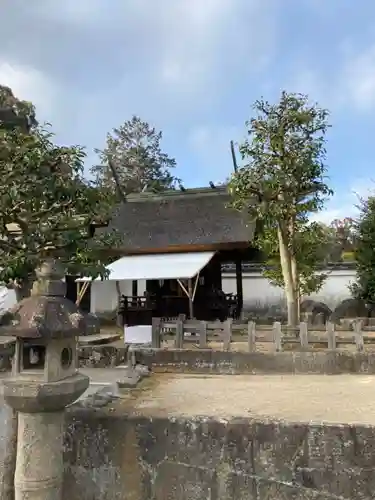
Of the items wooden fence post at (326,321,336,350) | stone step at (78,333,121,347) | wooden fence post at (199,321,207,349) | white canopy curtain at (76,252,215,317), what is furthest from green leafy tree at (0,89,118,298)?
wooden fence post at (326,321,336,350)

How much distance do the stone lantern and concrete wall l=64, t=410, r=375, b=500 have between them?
729 mm

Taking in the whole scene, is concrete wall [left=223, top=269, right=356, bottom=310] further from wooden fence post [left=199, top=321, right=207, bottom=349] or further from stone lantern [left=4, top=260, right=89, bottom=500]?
stone lantern [left=4, top=260, right=89, bottom=500]

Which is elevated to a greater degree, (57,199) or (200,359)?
(57,199)

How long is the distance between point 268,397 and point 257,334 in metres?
2.89

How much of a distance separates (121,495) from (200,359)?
3.74 meters

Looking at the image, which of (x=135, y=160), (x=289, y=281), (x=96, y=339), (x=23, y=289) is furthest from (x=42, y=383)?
(x=135, y=160)

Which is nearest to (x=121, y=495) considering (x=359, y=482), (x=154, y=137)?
(x=359, y=482)

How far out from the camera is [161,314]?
1445cm

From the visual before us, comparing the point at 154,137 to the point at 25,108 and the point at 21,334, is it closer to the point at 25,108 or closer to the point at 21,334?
the point at 25,108

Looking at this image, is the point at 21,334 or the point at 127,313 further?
the point at 127,313

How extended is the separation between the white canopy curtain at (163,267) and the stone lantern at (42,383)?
734 cm

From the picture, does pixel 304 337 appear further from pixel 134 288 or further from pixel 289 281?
pixel 134 288

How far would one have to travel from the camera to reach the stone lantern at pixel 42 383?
4.12m

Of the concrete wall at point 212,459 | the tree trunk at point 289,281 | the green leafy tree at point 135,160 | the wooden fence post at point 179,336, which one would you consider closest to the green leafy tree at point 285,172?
the tree trunk at point 289,281
